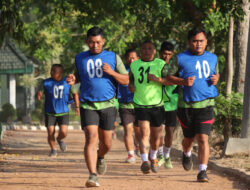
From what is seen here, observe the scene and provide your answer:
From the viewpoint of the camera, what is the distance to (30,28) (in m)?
25.5

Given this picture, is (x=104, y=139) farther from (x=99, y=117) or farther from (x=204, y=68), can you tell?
(x=204, y=68)

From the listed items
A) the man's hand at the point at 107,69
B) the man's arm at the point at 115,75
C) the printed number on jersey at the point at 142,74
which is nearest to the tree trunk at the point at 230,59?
the printed number on jersey at the point at 142,74

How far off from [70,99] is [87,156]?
5620 mm

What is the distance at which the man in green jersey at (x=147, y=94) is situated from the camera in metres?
9.23

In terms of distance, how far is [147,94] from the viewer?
364 inches

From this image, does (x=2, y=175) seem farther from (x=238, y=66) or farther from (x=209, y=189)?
(x=238, y=66)

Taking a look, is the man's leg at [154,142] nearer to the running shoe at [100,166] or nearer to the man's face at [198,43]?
the running shoe at [100,166]

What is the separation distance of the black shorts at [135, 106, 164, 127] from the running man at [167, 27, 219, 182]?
62 centimetres

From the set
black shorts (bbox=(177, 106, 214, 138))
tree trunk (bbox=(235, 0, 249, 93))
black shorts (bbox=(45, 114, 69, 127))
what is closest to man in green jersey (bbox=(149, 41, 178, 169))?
black shorts (bbox=(177, 106, 214, 138))

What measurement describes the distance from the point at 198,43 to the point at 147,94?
1.22m

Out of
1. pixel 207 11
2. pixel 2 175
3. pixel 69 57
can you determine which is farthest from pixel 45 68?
pixel 2 175

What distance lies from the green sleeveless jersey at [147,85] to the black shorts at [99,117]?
0.91 m

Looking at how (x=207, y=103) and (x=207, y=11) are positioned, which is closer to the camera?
(x=207, y=103)

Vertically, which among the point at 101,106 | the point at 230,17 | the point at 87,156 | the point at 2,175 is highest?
the point at 230,17
